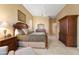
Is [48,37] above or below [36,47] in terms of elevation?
above

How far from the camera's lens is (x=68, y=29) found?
3582 mm

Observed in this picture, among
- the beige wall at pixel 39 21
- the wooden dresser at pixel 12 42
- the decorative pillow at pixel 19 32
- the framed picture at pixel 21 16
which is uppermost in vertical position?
the framed picture at pixel 21 16

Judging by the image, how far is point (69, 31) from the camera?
11.8ft

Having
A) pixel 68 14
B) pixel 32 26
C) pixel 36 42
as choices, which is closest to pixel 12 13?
pixel 32 26

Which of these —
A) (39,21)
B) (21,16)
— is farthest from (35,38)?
(21,16)

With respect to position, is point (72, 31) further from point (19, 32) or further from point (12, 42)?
point (12, 42)

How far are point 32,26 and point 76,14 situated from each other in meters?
1.40

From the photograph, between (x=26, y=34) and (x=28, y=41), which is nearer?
(x=26, y=34)

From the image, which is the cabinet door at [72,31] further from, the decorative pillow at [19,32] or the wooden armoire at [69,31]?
the decorative pillow at [19,32]

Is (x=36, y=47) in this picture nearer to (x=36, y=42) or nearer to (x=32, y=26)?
(x=36, y=42)

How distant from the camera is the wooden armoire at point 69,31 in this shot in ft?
10.7

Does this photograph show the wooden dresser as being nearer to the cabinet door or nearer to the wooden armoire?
the wooden armoire

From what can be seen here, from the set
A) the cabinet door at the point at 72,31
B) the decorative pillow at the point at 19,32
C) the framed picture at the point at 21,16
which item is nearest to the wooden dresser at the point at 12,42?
the decorative pillow at the point at 19,32

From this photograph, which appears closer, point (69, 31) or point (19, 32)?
point (19, 32)
